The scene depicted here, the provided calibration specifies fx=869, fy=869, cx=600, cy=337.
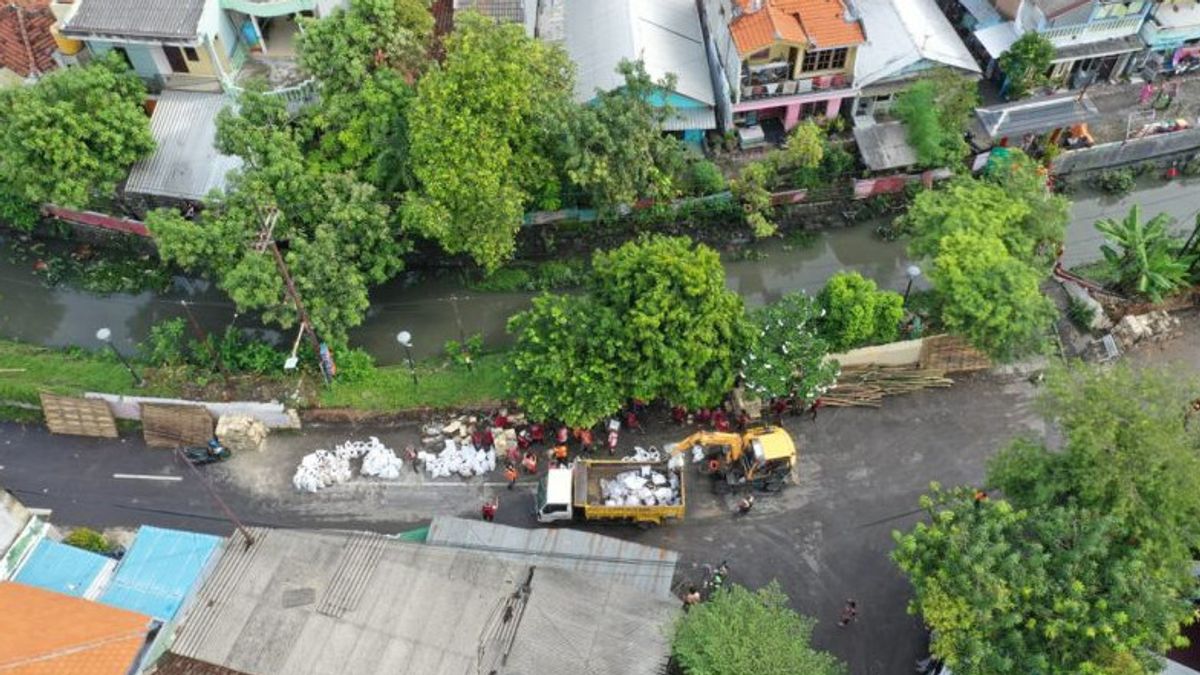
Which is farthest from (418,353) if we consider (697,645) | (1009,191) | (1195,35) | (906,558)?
(1195,35)

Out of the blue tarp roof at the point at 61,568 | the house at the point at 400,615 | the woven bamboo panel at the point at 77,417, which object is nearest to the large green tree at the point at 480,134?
the house at the point at 400,615

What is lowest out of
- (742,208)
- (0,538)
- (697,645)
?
(697,645)

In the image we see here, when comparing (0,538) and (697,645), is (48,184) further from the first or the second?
(697,645)

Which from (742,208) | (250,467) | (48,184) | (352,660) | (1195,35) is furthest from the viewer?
(1195,35)

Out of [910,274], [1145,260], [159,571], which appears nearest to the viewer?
[159,571]

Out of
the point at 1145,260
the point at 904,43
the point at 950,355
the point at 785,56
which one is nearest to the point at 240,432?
the point at 950,355

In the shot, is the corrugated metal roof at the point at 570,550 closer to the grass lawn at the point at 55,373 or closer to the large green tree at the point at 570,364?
the large green tree at the point at 570,364

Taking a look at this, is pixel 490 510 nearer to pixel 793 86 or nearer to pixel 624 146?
pixel 624 146
